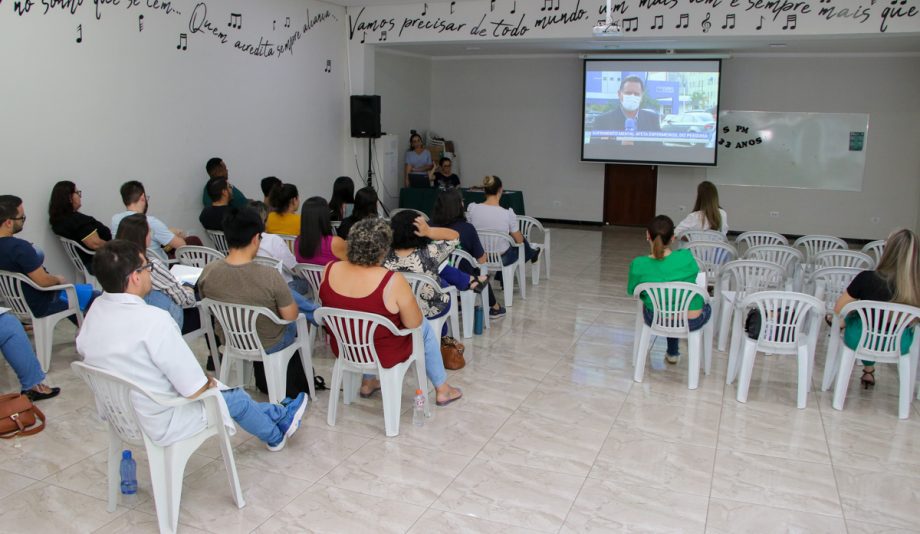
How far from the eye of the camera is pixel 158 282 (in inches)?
155

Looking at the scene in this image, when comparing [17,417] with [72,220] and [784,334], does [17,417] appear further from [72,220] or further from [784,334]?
[784,334]

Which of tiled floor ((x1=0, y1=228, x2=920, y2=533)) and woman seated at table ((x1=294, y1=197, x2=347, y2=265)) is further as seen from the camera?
woman seated at table ((x1=294, y1=197, x2=347, y2=265))

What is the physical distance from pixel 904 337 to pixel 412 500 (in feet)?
9.48

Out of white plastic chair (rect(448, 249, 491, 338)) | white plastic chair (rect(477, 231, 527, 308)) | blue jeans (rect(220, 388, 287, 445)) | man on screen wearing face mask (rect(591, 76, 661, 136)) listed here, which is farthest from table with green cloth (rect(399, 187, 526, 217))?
blue jeans (rect(220, 388, 287, 445))

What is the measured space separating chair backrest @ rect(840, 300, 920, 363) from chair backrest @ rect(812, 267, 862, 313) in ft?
2.34

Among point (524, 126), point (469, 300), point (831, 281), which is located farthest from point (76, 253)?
point (524, 126)

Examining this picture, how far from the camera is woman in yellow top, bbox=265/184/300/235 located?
5.73 meters

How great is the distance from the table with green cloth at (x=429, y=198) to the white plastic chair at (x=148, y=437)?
25.2ft

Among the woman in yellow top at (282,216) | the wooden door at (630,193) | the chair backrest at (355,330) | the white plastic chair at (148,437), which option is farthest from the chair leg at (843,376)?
the wooden door at (630,193)

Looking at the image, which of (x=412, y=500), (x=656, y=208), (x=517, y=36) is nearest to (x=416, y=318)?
(x=412, y=500)

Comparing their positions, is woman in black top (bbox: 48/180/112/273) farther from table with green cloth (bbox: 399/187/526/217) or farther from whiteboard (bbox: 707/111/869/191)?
whiteboard (bbox: 707/111/869/191)

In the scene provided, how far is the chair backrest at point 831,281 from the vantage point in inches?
197

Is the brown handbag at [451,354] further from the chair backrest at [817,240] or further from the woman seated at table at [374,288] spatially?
the chair backrest at [817,240]

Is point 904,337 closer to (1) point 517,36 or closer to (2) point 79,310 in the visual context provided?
(2) point 79,310
